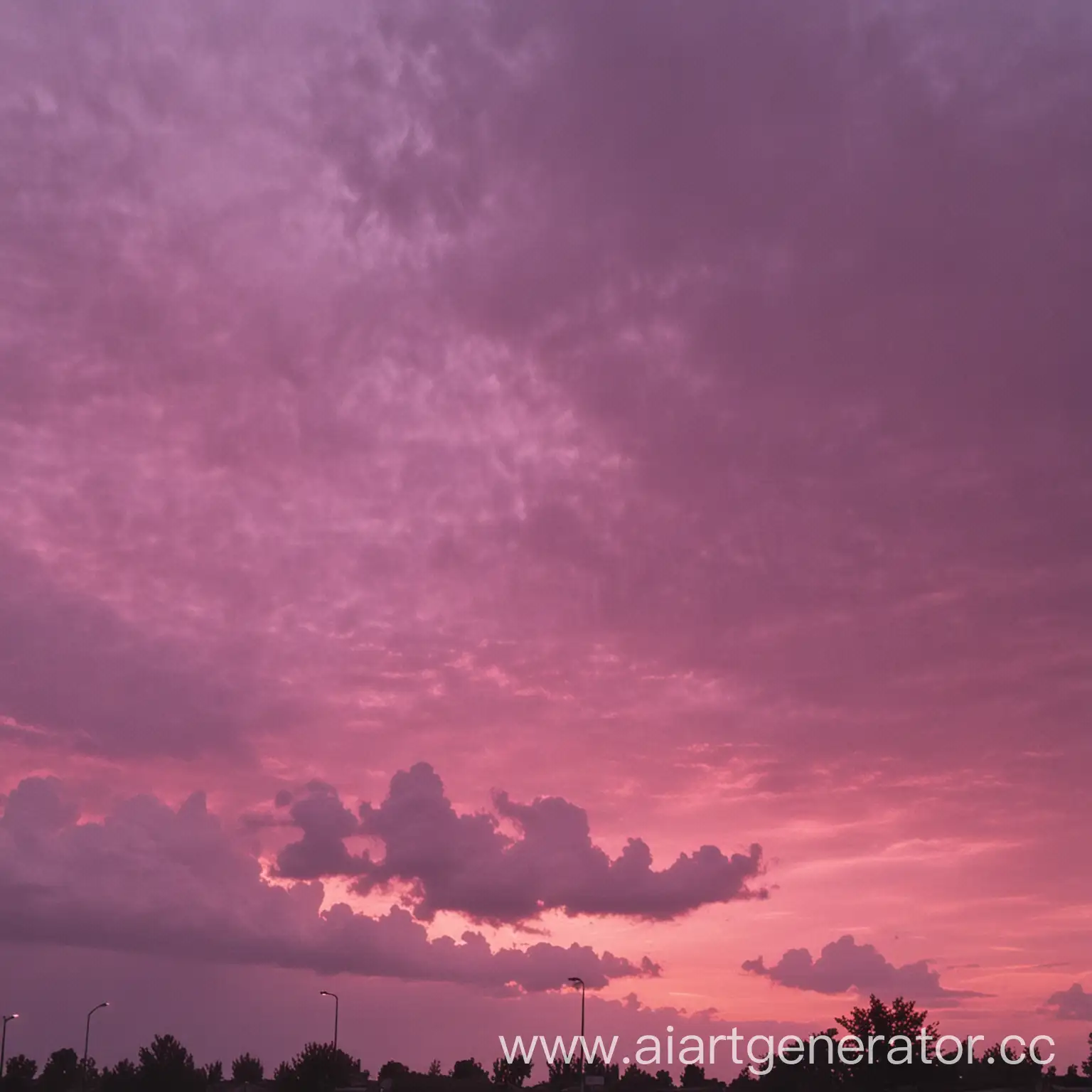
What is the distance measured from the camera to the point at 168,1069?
508ft

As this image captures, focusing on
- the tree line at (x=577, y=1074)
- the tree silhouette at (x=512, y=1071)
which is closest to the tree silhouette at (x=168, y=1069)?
the tree line at (x=577, y=1074)

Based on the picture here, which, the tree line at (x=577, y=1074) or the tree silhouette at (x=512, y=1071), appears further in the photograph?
the tree silhouette at (x=512, y=1071)

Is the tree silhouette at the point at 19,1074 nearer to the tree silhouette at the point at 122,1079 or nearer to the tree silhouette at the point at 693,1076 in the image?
the tree silhouette at the point at 122,1079

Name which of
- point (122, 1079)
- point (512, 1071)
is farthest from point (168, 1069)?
point (512, 1071)

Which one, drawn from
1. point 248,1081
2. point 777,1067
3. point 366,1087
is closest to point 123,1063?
point 248,1081

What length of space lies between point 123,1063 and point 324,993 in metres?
59.0

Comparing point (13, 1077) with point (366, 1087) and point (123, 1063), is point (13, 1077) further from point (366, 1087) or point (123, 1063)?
point (366, 1087)

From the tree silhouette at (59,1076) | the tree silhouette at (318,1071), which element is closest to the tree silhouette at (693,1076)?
the tree silhouette at (318,1071)

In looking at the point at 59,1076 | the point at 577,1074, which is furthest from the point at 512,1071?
the point at 59,1076

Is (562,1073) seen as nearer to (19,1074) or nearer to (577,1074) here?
(577,1074)

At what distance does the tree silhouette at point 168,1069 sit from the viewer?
152500mm

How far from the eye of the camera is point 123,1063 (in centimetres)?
16338

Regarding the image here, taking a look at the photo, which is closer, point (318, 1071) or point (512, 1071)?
point (318, 1071)

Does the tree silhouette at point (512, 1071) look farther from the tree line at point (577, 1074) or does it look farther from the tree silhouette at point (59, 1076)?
the tree silhouette at point (59, 1076)
